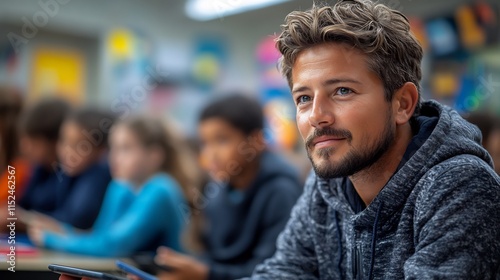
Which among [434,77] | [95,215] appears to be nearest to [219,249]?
[95,215]

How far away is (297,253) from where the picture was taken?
3.13 ft

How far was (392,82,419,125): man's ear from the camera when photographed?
80 centimetres

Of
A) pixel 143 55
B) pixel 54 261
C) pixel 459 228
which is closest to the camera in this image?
pixel 459 228

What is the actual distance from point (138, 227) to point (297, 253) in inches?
36.9

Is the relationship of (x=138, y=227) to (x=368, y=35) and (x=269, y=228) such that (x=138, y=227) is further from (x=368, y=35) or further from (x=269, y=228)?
(x=368, y=35)

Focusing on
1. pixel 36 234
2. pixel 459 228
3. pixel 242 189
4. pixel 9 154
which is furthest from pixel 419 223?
pixel 9 154

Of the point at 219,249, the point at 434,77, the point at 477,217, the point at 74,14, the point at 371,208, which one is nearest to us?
the point at 477,217

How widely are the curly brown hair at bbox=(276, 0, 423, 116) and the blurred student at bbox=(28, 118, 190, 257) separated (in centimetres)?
111

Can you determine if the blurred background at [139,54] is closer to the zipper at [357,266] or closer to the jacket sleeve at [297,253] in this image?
the jacket sleeve at [297,253]

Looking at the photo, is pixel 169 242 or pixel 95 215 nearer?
pixel 169 242

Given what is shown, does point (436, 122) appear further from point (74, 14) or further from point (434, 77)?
point (74, 14)

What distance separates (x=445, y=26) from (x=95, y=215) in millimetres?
1905

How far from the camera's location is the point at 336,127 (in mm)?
770

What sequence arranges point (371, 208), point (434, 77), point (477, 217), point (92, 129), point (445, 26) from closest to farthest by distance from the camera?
point (477, 217) < point (371, 208) < point (92, 129) < point (434, 77) < point (445, 26)
